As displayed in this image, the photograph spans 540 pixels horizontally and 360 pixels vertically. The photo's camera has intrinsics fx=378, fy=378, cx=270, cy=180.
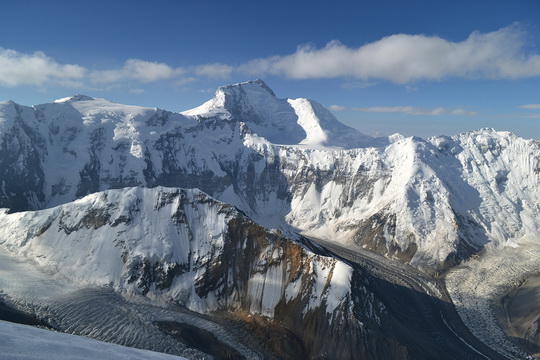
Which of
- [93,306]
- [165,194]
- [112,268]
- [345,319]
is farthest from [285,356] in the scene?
[165,194]

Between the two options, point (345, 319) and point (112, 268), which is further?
point (112, 268)

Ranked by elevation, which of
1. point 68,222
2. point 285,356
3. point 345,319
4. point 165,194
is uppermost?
point 165,194

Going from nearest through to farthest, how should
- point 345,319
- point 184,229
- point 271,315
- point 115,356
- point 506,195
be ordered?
point 115,356, point 345,319, point 271,315, point 184,229, point 506,195

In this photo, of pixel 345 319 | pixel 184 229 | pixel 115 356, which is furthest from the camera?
pixel 184 229

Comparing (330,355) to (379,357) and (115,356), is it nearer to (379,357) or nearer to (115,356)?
(379,357)

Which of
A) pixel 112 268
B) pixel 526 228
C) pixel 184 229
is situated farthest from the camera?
pixel 526 228

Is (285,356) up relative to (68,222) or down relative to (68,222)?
down

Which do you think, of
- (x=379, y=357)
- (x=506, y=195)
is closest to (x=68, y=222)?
(x=379, y=357)

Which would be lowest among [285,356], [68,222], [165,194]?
[285,356]

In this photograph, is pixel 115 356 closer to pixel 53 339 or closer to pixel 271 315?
pixel 53 339
